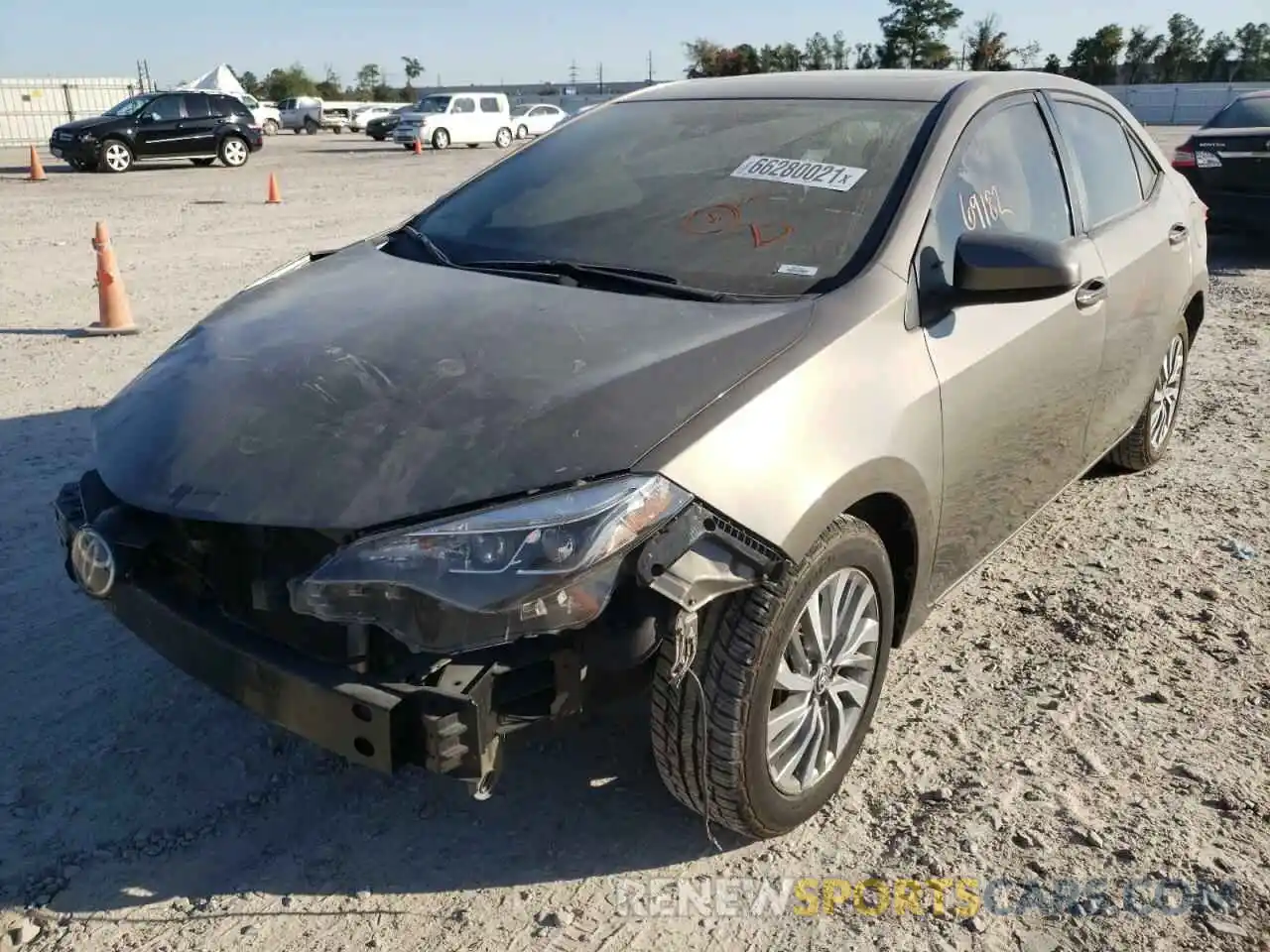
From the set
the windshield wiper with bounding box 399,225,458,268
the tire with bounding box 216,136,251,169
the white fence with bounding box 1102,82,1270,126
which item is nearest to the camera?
the windshield wiper with bounding box 399,225,458,268

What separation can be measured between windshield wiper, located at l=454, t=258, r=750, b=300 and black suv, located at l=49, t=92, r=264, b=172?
22.8 metres

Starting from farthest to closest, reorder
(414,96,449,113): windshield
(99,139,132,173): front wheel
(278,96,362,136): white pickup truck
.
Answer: (278,96,362,136): white pickup truck
(414,96,449,113): windshield
(99,139,132,173): front wheel

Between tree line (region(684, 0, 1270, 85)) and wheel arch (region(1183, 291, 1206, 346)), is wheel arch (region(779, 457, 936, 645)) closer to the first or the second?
wheel arch (region(1183, 291, 1206, 346))

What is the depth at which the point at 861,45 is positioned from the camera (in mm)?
73750

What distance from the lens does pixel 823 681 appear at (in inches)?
102

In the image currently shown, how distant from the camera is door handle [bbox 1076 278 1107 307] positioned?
350cm

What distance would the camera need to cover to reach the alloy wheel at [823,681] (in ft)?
8.16

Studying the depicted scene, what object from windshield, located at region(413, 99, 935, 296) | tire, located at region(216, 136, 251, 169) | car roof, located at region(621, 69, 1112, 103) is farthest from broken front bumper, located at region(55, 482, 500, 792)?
tire, located at region(216, 136, 251, 169)

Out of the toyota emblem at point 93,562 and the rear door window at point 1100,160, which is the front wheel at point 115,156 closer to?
the rear door window at point 1100,160

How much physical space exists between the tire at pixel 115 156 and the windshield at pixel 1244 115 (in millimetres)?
20768

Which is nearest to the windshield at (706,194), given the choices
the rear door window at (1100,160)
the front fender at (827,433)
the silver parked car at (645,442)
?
the silver parked car at (645,442)

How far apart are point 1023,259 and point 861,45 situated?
7825cm

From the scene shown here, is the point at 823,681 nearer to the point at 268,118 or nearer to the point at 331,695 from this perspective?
the point at 331,695

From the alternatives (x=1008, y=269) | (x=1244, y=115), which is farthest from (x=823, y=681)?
(x=1244, y=115)
